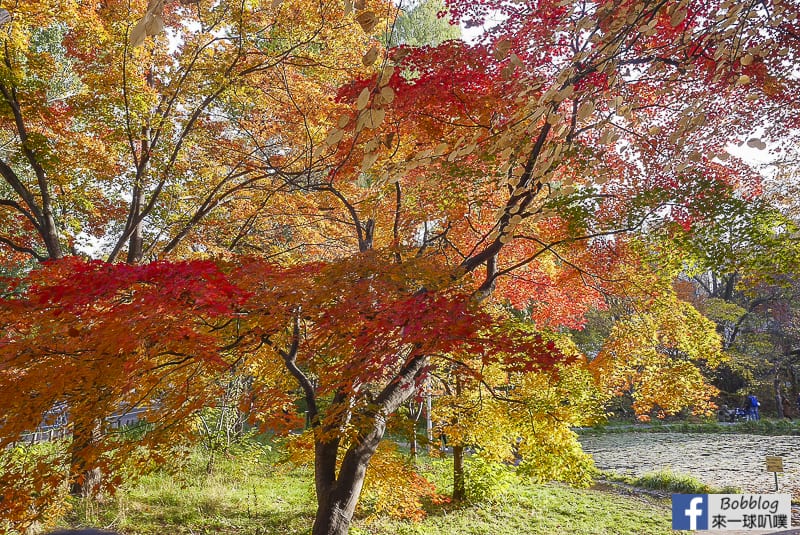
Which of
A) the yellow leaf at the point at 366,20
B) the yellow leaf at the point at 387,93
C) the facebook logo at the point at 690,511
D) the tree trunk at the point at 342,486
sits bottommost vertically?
the facebook logo at the point at 690,511

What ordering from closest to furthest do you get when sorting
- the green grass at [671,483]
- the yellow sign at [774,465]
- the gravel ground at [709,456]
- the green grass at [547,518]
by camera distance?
the green grass at [547,518]
the yellow sign at [774,465]
the green grass at [671,483]
the gravel ground at [709,456]

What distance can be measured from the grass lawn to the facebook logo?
6.8 inches

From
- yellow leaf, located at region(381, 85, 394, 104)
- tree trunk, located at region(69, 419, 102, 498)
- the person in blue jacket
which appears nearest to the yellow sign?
tree trunk, located at region(69, 419, 102, 498)

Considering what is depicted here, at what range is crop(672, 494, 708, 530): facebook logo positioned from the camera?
7031 millimetres

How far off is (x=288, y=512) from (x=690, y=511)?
19.9 feet

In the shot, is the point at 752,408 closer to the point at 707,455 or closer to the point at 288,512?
the point at 707,455

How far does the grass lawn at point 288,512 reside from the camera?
20.6 ft

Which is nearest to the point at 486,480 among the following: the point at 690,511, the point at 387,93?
the point at 690,511

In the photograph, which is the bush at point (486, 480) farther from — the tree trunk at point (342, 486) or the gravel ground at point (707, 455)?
the gravel ground at point (707, 455)

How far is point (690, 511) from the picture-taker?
760 centimetres

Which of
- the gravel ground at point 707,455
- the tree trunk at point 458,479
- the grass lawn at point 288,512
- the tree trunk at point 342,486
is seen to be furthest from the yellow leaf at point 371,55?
the gravel ground at point 707,455

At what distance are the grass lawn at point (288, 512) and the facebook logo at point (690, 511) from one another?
0.56 ft

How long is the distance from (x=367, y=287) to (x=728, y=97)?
15.5ft

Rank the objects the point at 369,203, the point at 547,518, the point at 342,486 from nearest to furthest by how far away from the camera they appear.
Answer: the point at 342,486, the point at 369,203, the point at 547,518
